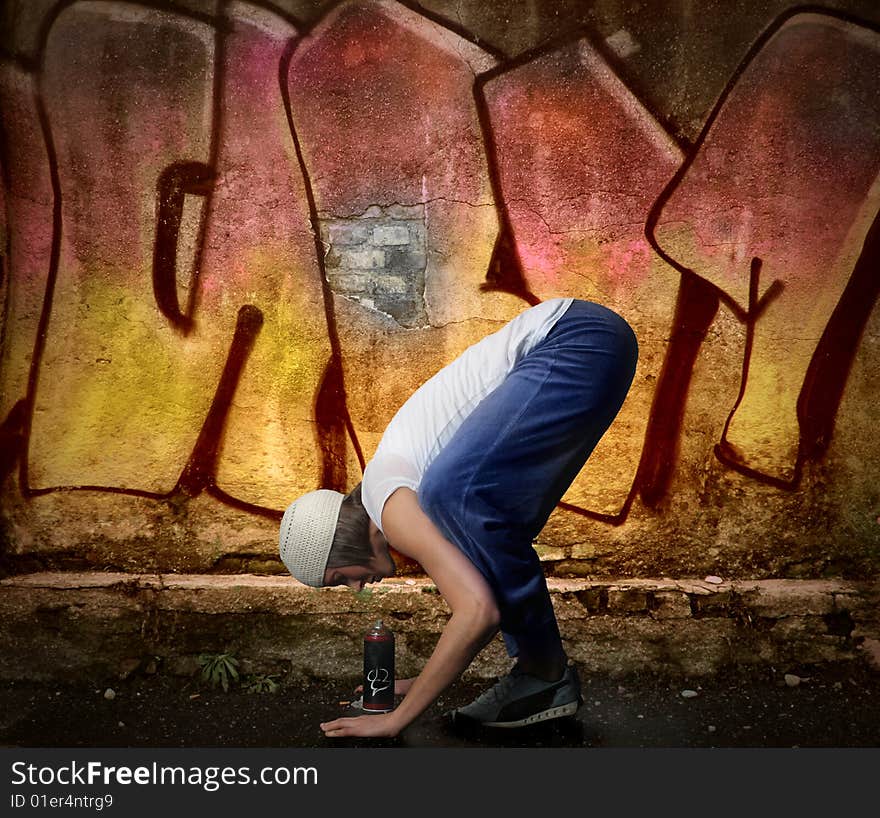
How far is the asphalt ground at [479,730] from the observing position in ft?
8.97

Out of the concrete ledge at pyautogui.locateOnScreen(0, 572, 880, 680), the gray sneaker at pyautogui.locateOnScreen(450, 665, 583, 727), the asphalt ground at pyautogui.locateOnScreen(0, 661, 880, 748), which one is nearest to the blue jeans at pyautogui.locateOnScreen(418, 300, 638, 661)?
the gray sneaker at pyautogui.locateOnScreen(450, 665, 583, 727)

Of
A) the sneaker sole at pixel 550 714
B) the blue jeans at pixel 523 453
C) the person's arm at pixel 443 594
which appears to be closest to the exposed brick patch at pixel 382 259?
the blue jeans at pixel 523 453

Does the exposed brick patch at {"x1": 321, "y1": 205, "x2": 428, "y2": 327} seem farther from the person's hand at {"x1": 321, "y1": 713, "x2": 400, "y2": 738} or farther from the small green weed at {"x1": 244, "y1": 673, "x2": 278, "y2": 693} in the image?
the person's hand at {"x1": 321, "y1": 713, "x2": 400, "y2": 738}

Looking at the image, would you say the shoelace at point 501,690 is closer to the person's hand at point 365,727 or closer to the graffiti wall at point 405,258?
the person's hand at point 365,727

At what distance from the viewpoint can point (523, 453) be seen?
97.0 inches

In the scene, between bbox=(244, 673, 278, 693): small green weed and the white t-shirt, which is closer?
the white t-shirt

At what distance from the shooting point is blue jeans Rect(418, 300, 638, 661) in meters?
2.44

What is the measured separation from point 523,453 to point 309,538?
2.21 ft

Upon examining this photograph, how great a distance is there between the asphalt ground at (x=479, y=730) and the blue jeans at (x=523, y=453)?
0.54m

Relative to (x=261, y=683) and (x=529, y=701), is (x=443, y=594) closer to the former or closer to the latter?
(x=529, y=701)

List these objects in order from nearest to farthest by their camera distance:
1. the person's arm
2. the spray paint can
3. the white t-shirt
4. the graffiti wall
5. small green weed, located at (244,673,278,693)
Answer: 1. the person's arm
2. the white t-shirt
3. the spray paint can
4. small green weed, located at (244,673,278,693)
5. the graffiti wall

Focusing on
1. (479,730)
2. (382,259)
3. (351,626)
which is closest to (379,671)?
(479,730)

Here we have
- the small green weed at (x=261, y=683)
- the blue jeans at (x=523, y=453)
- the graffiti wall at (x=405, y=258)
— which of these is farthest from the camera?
the graffiti wall at (x=405, y=258)

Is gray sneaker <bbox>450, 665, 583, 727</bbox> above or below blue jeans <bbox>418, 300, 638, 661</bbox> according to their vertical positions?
below
